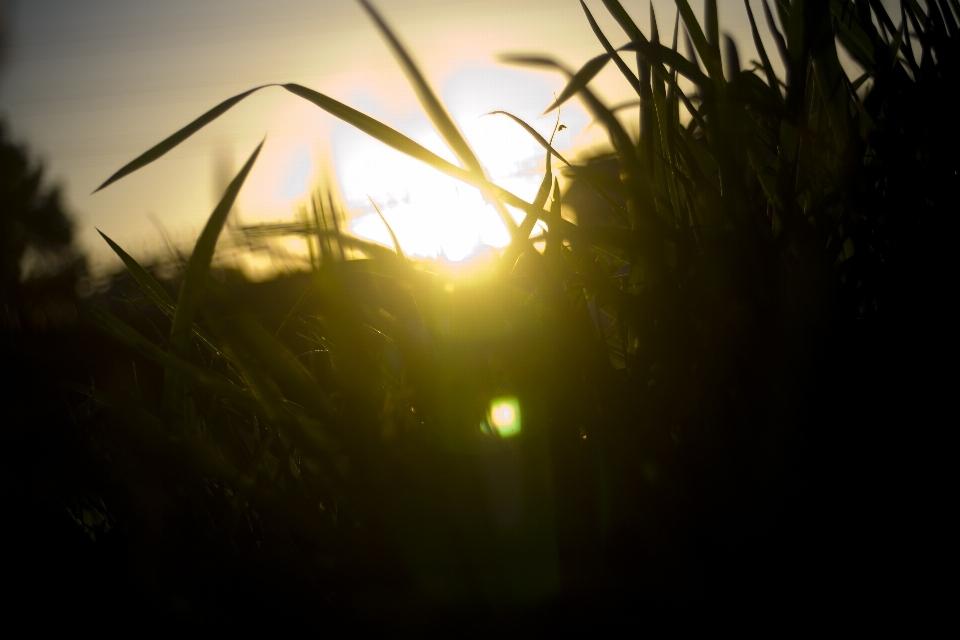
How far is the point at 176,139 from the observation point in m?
0.23

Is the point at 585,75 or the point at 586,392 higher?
the point at 585,75

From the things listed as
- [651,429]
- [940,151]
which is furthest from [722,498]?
[940,151]

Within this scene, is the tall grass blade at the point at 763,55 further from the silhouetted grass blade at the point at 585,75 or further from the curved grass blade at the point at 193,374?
the curved grass blade at the point at 193,374

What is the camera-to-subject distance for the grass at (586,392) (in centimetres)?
20

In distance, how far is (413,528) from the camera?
0.68 feet

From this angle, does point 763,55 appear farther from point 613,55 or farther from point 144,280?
point 144,280

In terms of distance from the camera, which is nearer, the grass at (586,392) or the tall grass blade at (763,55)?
the grass at (586,392)

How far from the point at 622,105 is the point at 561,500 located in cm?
22

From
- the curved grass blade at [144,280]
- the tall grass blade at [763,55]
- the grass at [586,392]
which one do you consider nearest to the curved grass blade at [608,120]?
the grass at [586,392]

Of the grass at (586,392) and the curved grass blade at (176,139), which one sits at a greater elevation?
the curved grass blade at (176,139)

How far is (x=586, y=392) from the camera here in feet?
0.71

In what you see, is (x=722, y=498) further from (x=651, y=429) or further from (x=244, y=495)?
(x=244, y=495)

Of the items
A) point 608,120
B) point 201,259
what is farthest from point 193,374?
point 608,120

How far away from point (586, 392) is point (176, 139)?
0.18 meters
